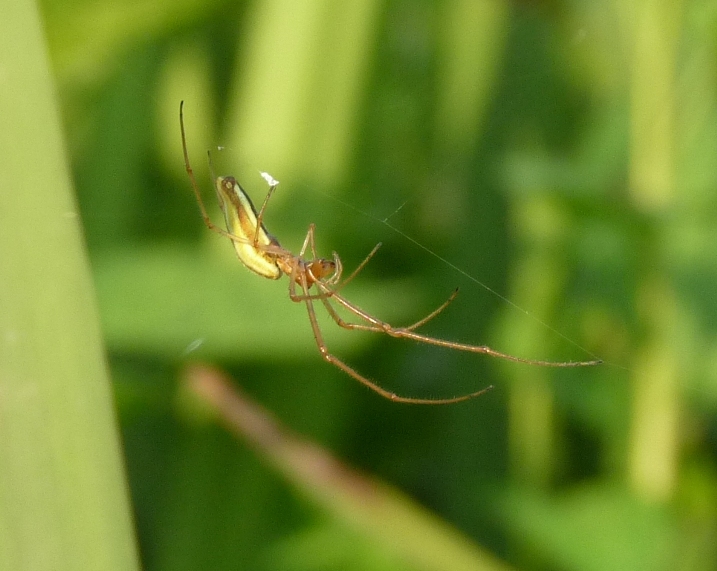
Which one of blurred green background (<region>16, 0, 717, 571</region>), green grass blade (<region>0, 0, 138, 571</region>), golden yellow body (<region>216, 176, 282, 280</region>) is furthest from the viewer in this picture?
blurred green background (<region>16, 0, 717, 571</region>)

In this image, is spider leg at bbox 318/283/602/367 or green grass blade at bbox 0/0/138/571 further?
spider leg at bbox 318/283/602/367

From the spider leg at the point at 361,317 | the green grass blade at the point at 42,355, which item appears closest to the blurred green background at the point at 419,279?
the spider leg at the point at 361,317

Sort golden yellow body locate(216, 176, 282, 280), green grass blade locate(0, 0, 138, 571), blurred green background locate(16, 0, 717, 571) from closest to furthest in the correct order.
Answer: green grass blade locate(0, 0, 138, 571) → golden yellow body locate(216, 176, 282, 280) → blurred green background locate(16, 0, 717, 571)

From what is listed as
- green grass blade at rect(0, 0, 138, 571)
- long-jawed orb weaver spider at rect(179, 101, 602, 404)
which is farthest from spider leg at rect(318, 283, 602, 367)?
green grass blade at rect(0, 0, 138, 571)

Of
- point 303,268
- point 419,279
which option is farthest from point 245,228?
point 419,279

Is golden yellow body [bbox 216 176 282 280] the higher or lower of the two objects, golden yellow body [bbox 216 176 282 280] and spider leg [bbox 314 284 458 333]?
the higher

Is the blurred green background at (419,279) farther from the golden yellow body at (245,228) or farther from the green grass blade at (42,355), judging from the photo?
the green grass blade at (42,355)

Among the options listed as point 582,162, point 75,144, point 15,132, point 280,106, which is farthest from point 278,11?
point 15,132

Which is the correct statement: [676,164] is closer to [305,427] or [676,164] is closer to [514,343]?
[514,343]

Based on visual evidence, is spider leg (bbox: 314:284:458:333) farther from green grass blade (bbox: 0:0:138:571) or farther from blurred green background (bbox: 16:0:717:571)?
green grass blade (bbox: 0:0:138:571)
